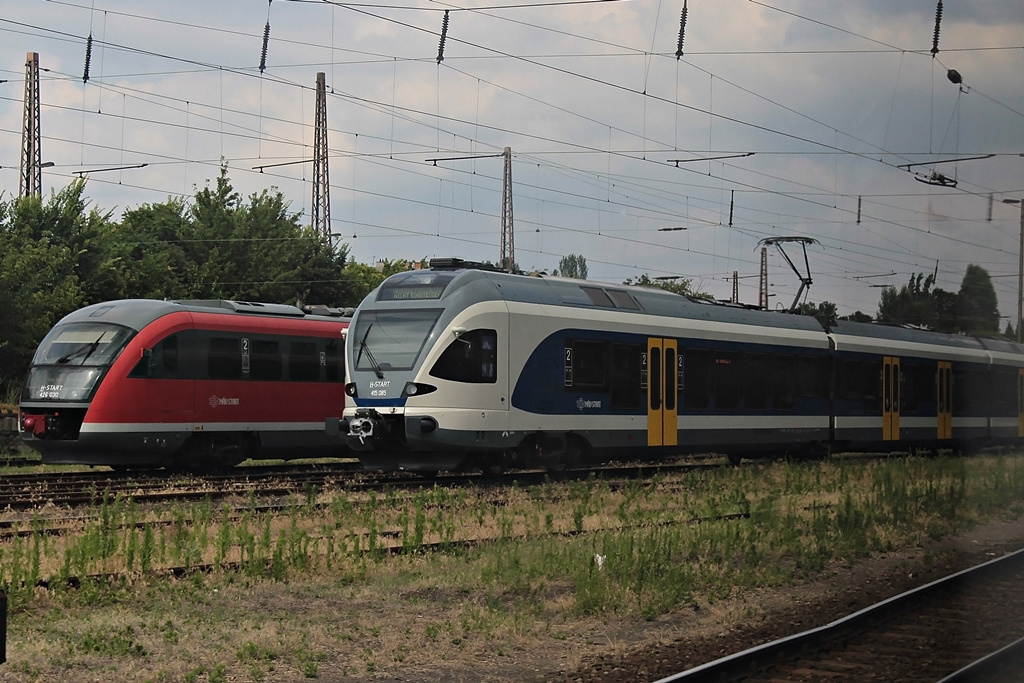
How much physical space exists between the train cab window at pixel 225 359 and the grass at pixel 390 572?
5.23m

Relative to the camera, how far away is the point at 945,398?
3322 centimetres

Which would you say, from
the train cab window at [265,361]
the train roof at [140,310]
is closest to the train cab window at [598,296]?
the train cab window at [265,361]

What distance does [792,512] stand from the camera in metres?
16.6

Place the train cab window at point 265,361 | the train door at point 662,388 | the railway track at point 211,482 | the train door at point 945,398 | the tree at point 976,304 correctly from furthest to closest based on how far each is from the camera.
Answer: the train door at point 945,398
the tree at point 976,304
the train cab window at point 265,361
the train door at point 662,388
the railway track at point 211,482

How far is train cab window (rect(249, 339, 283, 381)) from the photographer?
2292 centimetres

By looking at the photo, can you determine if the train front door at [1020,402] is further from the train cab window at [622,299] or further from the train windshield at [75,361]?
the train windshield at [75,361]

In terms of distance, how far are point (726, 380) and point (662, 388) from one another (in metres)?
2.34

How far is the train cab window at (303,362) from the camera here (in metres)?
23.7

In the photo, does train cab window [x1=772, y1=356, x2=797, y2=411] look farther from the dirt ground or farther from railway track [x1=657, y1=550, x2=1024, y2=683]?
the dirt ground

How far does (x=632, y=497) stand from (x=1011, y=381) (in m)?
22.7

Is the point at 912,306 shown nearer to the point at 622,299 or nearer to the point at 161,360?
the point at 622,299

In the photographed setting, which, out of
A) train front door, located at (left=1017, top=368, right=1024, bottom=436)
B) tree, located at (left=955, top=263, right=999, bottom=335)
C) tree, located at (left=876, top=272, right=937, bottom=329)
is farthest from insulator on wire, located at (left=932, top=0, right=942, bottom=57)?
train front door, located at (left=1017, top=368, right=1024, bottom=436)

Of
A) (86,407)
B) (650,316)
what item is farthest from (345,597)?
(650,316)

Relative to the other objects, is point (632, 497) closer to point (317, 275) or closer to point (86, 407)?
point (86, 407)
